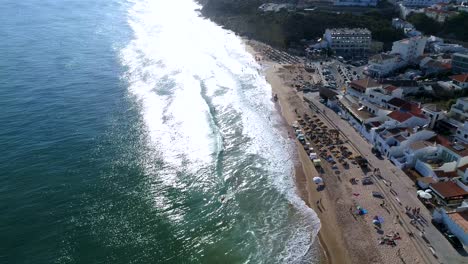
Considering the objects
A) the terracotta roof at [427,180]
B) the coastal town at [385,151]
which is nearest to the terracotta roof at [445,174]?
the coastal town at [385,151]

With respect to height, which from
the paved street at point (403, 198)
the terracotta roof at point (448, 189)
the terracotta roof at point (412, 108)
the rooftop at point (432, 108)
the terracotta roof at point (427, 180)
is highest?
the rooftop at point (432, 108)

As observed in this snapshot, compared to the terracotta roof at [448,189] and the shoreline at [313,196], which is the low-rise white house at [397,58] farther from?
the terracotta roof at [448,189]

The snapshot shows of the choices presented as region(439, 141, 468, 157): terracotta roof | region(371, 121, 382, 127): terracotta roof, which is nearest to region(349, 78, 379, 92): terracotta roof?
region(371, 121, 382, 127): terracotta roof

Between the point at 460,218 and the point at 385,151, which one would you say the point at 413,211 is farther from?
the point at 385,151

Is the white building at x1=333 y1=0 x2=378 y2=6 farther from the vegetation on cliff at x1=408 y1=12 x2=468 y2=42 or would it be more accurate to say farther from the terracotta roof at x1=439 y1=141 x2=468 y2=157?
the terracotta roof at x1=439 y1=141 x2=468 y2=157

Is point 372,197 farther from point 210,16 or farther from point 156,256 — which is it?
point 210,16

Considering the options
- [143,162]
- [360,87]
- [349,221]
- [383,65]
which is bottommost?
[349,221]

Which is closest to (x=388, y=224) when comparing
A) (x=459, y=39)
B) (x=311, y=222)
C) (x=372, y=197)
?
(x=372, y=197)

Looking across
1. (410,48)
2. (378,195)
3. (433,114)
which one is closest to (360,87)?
(433,114)
